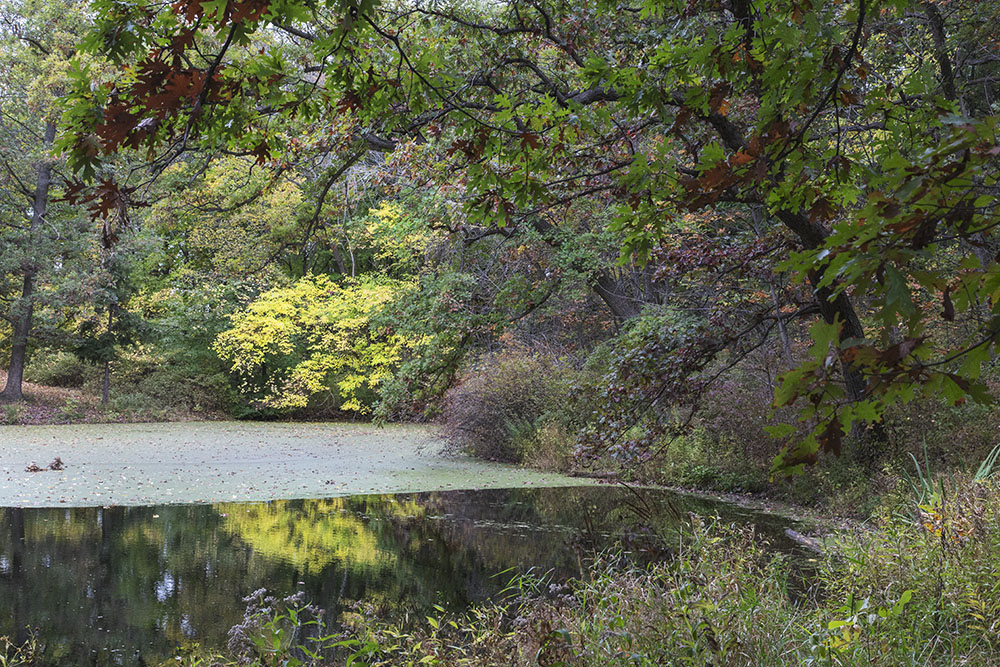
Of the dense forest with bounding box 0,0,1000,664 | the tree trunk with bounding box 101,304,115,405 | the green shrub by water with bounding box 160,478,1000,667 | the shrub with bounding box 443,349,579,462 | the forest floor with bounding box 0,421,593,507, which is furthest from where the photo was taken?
the tree trunk with bounding box 101,304,115,405

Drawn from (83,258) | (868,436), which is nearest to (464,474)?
(868,436)

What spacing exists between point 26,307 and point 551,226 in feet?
46.9

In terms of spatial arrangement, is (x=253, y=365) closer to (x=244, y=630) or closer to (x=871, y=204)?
(x=244, y=630)

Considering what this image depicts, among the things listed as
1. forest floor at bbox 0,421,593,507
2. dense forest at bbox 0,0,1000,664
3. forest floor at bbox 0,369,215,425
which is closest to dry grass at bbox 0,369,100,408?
forest floor at bbox 0,369,215,425

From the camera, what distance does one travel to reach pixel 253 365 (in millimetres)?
21562

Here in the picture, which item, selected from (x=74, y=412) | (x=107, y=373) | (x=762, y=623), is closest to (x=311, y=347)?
(x=107, y=373)

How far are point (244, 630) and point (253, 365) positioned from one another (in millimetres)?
18688

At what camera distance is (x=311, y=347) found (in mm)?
20703

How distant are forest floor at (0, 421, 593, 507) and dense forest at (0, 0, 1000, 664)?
1096 mm

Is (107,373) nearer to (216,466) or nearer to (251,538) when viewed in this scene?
(216,466)

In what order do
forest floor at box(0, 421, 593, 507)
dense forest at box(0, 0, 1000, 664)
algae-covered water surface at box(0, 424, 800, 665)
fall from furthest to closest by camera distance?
forest floor at box(0, 421, 593, 507) → algae-covered water surface at box(0, 424, 800, 665) → dense forest at box(0, 0, 1000, 664)

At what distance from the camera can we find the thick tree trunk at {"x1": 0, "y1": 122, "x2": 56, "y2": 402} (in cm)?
1867

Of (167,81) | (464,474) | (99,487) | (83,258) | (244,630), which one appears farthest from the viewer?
(83,258)

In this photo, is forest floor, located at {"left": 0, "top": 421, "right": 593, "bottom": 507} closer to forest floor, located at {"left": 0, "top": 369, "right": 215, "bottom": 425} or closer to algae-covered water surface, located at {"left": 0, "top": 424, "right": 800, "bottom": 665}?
algae-covered water surface, located at {"left": 0, "top": 424, "right": 800, "bottom": 665}
